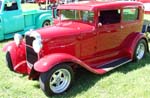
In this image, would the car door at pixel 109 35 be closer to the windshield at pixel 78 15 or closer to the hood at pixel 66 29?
the windshield at pixel 78 15

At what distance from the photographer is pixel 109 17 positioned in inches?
236

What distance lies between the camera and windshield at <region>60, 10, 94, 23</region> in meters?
5.61

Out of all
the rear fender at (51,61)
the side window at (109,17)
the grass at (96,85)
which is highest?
the side window at (109,17)

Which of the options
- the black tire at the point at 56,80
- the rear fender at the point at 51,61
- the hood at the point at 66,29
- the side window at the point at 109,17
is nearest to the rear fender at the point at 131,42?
the side window at the point at 109,17

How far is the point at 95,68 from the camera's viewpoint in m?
5.64

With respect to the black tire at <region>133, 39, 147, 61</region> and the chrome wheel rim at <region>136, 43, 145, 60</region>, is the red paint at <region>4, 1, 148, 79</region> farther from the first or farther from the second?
the chrome wheel rim at <region>136, 43, 145, 60</region>

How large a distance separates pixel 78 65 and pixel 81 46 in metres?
0.43

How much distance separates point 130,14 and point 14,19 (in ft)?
15.4

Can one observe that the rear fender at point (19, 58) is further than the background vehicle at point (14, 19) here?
No

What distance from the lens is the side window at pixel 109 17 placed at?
580 cm

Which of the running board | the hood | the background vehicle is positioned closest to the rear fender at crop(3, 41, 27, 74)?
the hood

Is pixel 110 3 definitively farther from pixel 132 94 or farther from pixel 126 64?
pixel 132 94

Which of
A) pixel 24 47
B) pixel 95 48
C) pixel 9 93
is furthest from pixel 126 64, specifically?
pixel 9 93

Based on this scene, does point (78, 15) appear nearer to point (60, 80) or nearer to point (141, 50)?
point (60, 80)
